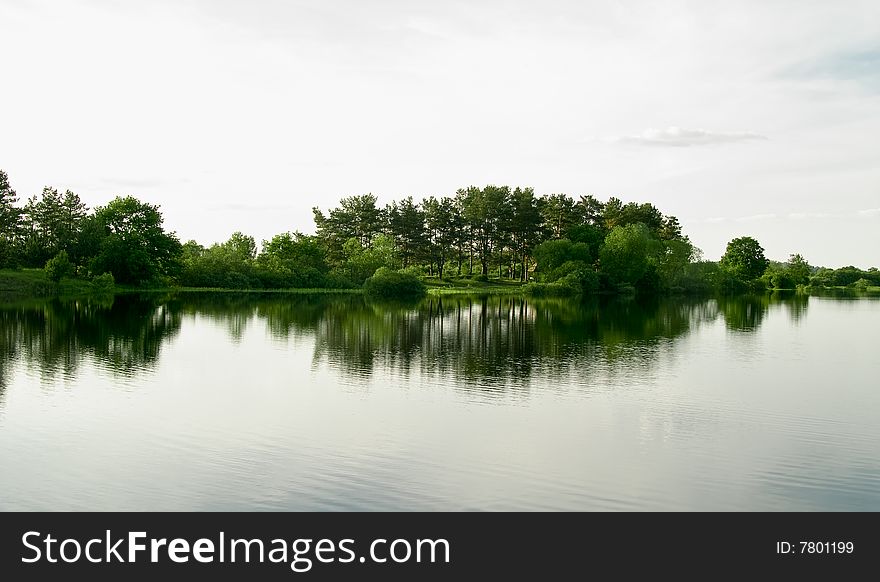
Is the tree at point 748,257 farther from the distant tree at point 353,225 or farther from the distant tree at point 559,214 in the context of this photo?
the distant tree at point 353,225

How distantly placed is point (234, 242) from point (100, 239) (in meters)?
29.9

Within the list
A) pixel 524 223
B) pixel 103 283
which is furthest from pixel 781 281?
pixel 103 283

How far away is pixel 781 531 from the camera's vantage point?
449 inches

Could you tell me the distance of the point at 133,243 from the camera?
87.2 meters

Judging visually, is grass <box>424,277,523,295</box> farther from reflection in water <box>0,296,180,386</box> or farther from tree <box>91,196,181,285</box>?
Answer: reflection in water <box>0,296,180,386</box>

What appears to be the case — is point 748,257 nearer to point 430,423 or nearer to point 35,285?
point 35,285

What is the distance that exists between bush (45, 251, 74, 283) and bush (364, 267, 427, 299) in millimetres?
33138

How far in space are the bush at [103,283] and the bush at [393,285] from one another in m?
28.8

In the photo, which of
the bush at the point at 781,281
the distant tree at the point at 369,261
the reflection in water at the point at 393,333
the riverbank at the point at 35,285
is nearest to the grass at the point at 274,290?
the distant tree at the point at 369,261

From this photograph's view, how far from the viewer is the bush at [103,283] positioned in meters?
81.8

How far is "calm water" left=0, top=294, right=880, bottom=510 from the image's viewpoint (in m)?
12.8

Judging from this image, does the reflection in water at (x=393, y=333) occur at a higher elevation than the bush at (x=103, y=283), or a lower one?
lower

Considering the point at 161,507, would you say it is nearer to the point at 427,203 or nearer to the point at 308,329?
the point at 308,329

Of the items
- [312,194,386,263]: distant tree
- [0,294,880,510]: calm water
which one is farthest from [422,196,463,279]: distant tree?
[0,294,880,510]: calm water
